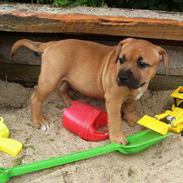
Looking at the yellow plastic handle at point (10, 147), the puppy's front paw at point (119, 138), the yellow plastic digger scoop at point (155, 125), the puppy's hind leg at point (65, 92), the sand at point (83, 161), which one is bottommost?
the sand at point (83, 161)

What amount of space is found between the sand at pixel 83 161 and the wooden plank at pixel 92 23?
66 cm

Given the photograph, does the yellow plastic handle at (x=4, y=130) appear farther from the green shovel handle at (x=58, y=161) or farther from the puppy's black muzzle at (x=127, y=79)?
the puppy's black muzzle at (x=127, y=79)

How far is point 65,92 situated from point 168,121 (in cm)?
96

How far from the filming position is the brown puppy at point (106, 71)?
312cm

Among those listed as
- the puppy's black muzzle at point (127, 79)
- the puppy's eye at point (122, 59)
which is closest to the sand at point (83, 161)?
the puppy's black muzzle at point (127, 79)

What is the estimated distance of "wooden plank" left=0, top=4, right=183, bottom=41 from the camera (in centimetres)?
344

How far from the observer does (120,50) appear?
3215 mm

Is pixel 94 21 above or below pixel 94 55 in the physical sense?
above

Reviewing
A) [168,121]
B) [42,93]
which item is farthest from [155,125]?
[42,93]

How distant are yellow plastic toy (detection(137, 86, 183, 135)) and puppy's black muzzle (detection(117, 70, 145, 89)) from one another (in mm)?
292

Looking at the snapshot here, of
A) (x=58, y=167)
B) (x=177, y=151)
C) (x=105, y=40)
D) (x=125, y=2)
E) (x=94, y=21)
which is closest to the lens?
(x=58, y=167)

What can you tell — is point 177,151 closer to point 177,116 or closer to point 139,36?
point 177,116

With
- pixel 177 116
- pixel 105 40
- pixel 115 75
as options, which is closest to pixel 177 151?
pixel 177 116

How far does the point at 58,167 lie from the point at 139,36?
1.21 metres
